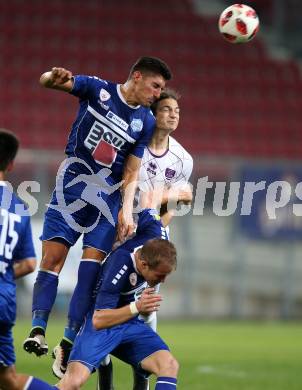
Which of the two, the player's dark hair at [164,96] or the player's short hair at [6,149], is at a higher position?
the player's dark hair at [164,96]

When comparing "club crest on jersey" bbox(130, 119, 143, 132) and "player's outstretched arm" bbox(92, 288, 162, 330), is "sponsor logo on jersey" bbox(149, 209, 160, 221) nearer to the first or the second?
"club crest on jersey" bbox(130, 119, 143, 132)

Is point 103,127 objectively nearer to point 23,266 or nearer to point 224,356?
point 23,266

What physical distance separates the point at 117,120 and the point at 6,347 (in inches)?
92.6

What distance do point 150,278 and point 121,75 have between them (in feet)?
42.8

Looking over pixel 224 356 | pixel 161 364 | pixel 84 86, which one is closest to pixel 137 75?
pixel 84 86

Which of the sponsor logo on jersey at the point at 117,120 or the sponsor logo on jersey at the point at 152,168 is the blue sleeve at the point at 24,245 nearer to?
the sponsor logo on jersey at the point at 117,120

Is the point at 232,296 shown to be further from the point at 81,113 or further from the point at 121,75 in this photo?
the point at 81,113

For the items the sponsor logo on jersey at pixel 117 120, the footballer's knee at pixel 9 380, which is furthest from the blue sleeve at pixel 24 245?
the sponsor logo on jersey at pixel 117 120

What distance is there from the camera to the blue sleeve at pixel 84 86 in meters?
7.68

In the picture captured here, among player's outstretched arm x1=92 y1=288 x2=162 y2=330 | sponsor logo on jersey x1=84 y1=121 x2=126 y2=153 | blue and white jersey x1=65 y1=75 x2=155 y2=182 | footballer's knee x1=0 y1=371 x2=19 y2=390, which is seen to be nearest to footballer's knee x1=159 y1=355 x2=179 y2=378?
player's outstretched arm x1=92 y1=288 x2=162 y2=330

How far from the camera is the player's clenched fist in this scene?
6578 millimetres

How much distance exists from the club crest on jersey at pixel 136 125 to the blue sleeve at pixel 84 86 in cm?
37

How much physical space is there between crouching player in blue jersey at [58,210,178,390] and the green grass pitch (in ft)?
6.33

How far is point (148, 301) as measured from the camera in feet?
21.6
